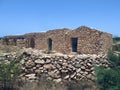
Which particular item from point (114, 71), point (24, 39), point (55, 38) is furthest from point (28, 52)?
point (24, 39)

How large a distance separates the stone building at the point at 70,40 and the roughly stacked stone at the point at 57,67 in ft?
20.0

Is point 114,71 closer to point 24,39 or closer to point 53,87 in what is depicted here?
point 53,87

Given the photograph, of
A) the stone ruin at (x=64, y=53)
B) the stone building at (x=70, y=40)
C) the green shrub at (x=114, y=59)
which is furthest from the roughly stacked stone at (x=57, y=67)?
the stone building at (x=70, y=40)

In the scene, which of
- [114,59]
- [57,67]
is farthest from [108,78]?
[57,67]

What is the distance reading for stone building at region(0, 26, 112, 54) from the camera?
1944 cm

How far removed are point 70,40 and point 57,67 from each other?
8460mm

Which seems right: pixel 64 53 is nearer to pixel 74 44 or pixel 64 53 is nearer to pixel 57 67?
pixel 74 44

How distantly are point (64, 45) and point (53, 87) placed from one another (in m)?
10.4

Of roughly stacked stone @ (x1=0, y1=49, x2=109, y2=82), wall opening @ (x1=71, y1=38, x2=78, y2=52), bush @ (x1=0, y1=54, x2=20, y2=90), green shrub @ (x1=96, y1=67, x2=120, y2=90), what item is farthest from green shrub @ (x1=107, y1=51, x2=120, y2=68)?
wall opening @ (x1=71, y1=38, x2=78, y2=52)

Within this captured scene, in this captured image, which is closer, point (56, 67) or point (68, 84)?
point (68, 84)

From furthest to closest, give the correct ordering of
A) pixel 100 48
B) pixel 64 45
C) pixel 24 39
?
pixel 24 39, pixel 64 45, pixel 100 48

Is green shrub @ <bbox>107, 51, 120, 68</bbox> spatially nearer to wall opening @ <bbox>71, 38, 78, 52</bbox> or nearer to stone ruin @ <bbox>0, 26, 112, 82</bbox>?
stone ruin @ <bbox>0, 26, 112, 82</bbox>

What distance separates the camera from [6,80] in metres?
11.5

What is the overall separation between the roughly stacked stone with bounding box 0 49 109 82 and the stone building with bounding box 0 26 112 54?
6108 millimetres
